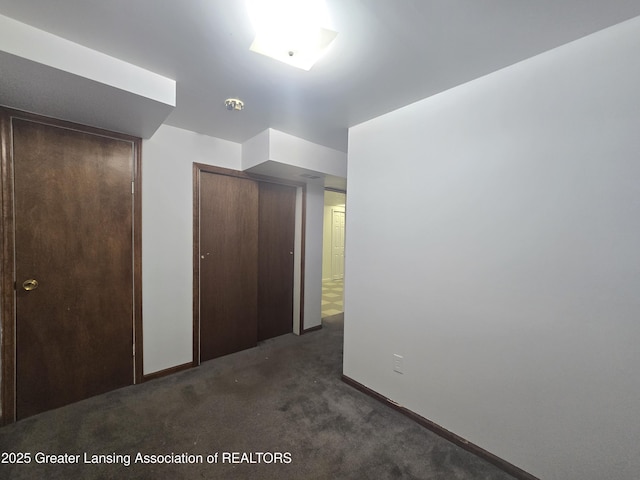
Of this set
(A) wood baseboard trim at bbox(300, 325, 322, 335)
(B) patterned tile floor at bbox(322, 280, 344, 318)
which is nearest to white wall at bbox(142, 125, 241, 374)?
(A) wood baseboard trim at bbox(300, 325, 322, 335)

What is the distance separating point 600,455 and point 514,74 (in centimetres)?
198

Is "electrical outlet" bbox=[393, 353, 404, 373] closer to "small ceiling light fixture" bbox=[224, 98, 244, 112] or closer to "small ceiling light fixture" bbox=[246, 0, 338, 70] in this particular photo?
"small ceiling light fixture" bbox=[246, 0, 338, 70]

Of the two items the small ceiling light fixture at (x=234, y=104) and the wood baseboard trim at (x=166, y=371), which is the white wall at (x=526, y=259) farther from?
the wood baseboard trim at (x=166, y=371)

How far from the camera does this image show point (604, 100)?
3.86ft

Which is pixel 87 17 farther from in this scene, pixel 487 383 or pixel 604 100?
pixel 487 383

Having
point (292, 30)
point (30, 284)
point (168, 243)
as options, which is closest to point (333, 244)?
point (168, 243)

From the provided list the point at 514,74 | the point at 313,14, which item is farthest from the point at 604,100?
the point at 313,14

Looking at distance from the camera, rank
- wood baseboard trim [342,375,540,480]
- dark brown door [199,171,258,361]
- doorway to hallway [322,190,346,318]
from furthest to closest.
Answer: doorway to hallway [322,190,346,318], dark brown door [199,171,258,361], wood baseboard trim [342,375,540,480]

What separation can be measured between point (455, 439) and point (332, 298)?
3.63 meters

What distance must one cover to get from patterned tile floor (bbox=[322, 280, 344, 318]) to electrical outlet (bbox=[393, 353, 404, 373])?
2280 mm

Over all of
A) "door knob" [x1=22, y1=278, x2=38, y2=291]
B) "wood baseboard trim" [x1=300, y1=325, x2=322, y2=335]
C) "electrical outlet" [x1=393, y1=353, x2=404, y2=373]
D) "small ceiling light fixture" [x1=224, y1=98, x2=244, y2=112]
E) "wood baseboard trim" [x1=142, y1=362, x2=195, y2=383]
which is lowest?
"wood baseboard trim" [x1=300, y1=325, x2=322, y2=335]

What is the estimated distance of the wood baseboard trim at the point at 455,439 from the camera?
1.40 metres

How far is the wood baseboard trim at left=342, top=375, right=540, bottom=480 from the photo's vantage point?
140 centimetres

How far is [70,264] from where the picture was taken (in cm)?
Answer: 191
